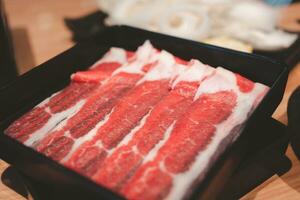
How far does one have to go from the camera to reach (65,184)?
2.51ft

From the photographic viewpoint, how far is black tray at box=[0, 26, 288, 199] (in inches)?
29.7

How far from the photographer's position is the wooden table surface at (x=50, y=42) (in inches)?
40.4

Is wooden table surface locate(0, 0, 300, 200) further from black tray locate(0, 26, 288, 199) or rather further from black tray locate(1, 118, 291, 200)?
black tray locate(0, 26, 288, 199)

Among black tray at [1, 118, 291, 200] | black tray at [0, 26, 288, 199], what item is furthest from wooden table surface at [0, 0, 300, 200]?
black tray at [0, 26, 288, 199]

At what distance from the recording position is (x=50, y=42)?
1.85 metres

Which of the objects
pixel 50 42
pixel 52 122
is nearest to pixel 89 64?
pixel 52 122

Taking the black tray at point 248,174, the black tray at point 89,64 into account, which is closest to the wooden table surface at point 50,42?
the black tray at point 248,174

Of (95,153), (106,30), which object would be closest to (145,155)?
(95,153)

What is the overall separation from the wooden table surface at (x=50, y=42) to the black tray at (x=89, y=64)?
173 millimetres

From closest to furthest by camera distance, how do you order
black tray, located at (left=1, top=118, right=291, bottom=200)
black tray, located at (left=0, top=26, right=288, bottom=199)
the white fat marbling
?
black tray, located at (left=0, top=26, right=288, bottom=199) → black tray, located at (left=1, top=118, right=291, bottom=200) → the white fat marbling

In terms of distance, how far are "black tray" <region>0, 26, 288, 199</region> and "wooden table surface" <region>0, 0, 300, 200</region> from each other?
17cm

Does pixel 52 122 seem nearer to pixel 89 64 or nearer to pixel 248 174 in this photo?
pixel 89 64

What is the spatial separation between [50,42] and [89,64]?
2.10 feet

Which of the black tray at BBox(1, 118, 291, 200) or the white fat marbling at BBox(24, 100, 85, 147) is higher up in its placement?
the white fat marbling at BBox(24, 100, 85, 147)
